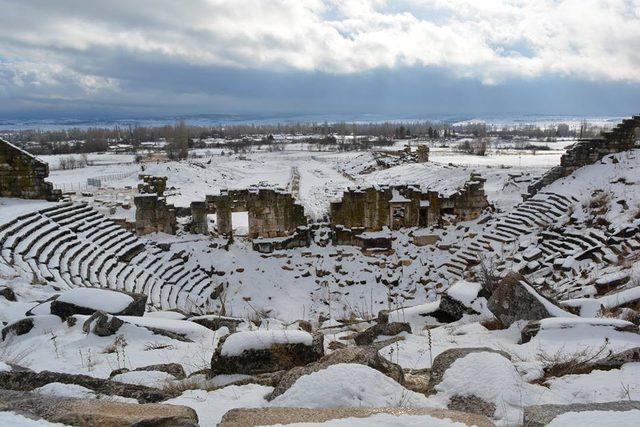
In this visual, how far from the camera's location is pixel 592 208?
53.1ft

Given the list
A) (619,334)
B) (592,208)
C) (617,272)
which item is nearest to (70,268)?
(619,334)

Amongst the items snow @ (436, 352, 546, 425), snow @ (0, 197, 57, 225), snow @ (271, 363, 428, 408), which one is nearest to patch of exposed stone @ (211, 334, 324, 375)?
snow @ (271, 363, 428, 408)

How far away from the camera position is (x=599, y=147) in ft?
65.0

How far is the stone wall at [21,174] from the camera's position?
1748cm

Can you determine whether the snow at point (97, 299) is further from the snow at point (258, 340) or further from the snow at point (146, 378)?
the snow at point (258, 340)

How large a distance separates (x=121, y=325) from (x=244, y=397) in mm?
3282

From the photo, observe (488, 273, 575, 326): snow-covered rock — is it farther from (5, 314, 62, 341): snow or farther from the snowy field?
the snowy field

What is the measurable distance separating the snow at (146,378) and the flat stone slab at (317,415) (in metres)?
1.78

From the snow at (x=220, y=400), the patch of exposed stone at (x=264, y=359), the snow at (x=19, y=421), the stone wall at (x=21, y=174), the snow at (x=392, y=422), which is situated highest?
the stone wall at (x=21, y=174)

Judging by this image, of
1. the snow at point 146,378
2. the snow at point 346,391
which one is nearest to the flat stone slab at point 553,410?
the snow at point 346,391

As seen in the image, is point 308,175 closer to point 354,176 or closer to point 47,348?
point 354,176

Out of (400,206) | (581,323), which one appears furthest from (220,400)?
(400,206)

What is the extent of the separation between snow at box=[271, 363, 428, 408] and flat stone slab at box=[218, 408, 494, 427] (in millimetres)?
295

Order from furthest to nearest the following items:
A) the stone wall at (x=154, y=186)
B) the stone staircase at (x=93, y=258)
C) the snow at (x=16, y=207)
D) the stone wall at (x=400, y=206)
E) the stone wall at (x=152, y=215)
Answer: the stone wall at (x=154, y=186), the stone wall at (x=400, y=206), the stone wall at (x=152, y=215), the snow at (x=16, y=207), the stone staircase at (x=93, y=258)
